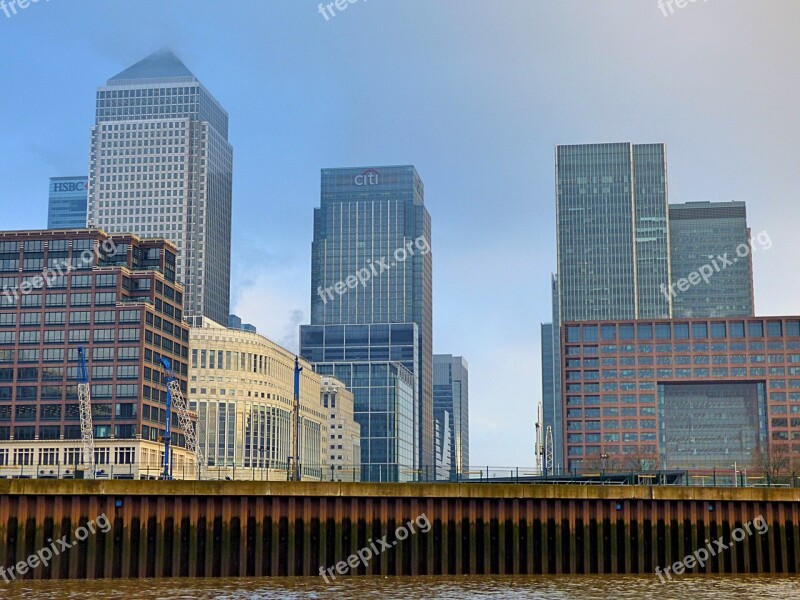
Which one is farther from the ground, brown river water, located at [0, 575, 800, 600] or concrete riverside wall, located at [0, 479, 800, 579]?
concrete riverside wall, located at [0, 479, 800, 579]

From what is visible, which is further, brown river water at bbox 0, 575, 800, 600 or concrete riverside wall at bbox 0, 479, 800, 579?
concrete riverside wall at bbox 0, 479, 800, 579

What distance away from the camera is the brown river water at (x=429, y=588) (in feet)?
178

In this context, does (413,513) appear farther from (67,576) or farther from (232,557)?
(67,576)

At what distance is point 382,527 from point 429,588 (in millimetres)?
6158

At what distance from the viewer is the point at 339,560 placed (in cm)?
6241

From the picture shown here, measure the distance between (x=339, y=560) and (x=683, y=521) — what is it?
20027mm

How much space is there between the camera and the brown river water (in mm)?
54406

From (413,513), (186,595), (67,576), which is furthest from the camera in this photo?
(413,513)

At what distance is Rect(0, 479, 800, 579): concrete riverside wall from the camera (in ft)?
199

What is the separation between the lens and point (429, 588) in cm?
5819

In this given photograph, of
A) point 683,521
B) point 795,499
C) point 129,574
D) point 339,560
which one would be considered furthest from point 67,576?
point 795,499

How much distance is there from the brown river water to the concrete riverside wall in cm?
130

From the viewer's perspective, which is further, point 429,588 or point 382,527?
point 382,527

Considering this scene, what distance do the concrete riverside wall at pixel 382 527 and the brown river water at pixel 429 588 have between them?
1302 mm
